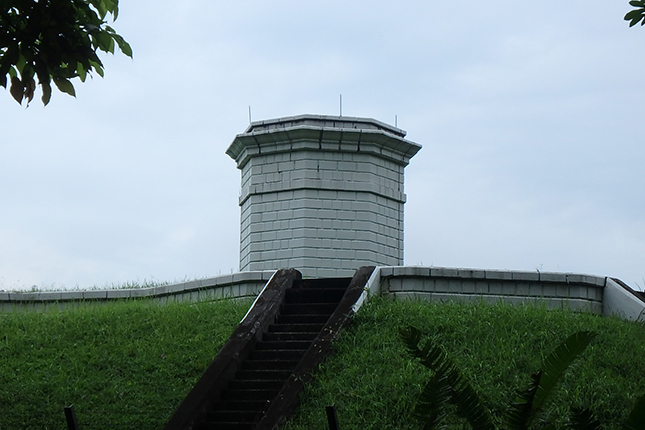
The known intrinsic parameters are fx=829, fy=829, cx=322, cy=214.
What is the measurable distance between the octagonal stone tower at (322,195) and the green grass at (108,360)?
3.68 meters

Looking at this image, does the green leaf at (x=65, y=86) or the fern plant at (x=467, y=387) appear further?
the green leaf at (x=65, y=86)

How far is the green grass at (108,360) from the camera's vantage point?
9688 mm

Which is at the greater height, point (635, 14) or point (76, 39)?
point (635, 14)

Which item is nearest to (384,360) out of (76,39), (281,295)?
(281,295)

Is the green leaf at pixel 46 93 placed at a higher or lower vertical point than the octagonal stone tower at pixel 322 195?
lower

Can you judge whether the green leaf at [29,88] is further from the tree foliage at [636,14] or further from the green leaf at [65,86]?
the tree foliage at [636,14]

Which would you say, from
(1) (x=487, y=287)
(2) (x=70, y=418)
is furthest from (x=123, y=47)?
(1) (x=487, y=287)

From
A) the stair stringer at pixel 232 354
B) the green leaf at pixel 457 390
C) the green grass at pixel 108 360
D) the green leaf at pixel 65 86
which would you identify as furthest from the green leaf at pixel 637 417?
the green grass at pixel 108 360

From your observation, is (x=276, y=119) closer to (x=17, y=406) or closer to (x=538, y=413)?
(x=17, y=406)

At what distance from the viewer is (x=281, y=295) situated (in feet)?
39.8

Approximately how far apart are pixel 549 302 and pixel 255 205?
667 centimetres

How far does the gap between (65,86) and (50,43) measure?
382mm

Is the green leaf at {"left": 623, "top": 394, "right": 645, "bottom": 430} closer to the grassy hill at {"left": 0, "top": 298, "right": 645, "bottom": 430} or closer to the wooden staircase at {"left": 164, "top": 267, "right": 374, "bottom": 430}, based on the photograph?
the grassy hill at {"left": 0, "top": 298, "right": 645, "bottom": 430}

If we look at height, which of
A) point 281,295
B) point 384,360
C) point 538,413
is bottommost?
point 538,413
